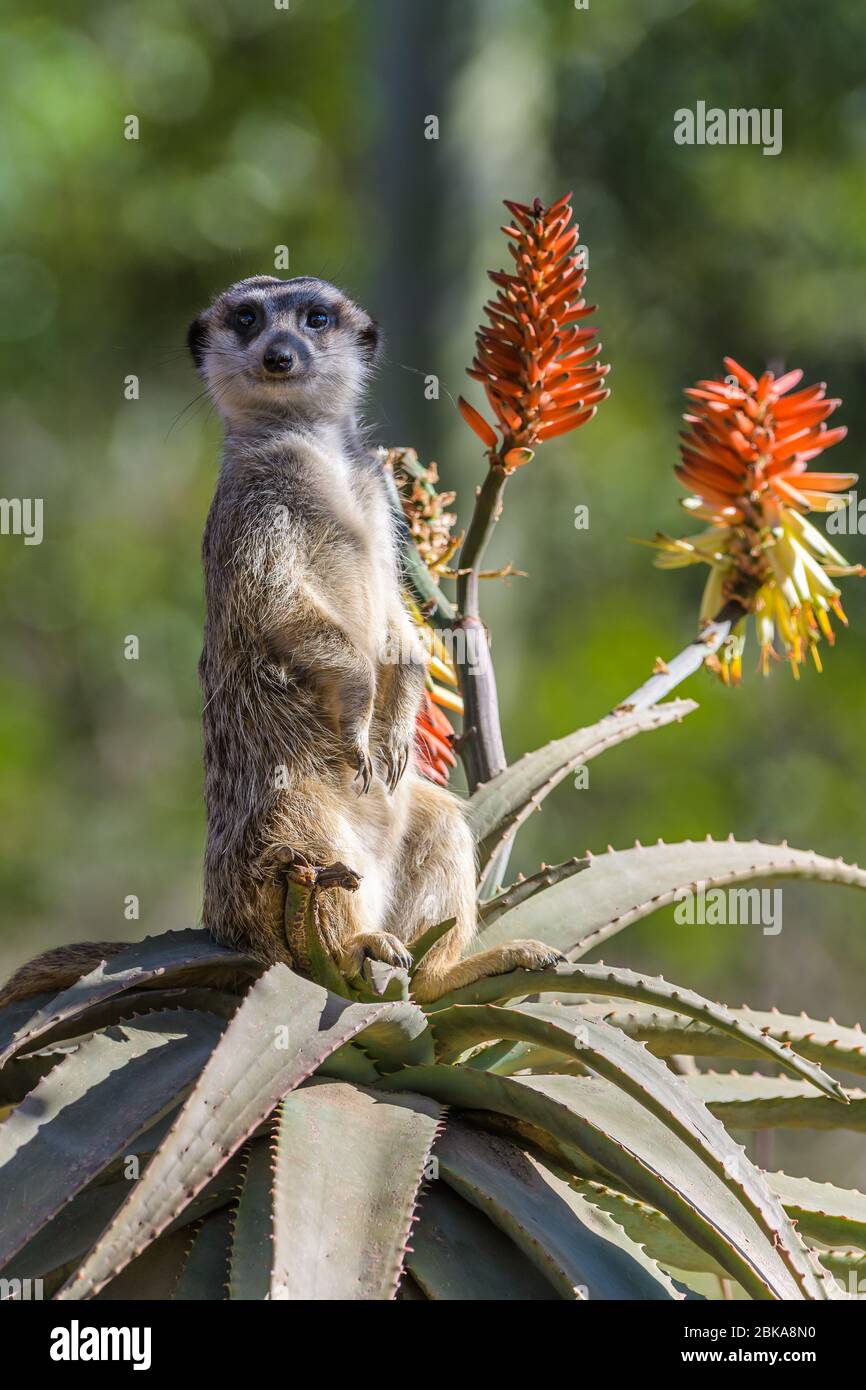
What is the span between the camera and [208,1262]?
1.26 m

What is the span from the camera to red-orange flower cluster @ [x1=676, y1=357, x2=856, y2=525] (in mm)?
1968

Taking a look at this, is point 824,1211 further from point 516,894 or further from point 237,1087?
point 237,1087

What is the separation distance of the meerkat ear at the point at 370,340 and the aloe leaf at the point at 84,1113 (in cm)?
152

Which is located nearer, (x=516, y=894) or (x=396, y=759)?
(x=516, y=894)

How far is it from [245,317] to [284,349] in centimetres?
24

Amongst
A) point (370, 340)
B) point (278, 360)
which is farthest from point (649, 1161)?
point (370, 340)

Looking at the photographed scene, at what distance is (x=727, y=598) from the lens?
205 cm

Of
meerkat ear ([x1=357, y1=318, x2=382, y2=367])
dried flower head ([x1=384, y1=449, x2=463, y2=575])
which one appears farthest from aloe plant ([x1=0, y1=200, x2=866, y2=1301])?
meerkat ear ([x1=357, y1=318, x2=382, y2=367])

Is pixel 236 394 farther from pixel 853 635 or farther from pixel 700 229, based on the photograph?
pixel 700 229

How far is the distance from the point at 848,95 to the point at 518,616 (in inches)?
200

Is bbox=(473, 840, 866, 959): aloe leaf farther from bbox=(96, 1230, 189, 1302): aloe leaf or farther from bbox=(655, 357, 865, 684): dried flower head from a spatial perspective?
bbox=(96, 1230, 189, 1302): aloe leaf

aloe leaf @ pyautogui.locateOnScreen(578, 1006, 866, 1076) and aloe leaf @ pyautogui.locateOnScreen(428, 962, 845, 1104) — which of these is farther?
aloe leaf @ pyautogui.locateOnScreen(578, 1006, 866, 1076)

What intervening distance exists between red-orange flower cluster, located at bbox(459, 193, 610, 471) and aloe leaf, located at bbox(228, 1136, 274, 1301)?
81cm

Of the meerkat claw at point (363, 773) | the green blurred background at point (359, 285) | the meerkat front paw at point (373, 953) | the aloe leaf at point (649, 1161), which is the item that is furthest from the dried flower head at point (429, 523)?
the green blurred background at point (359, 285)
